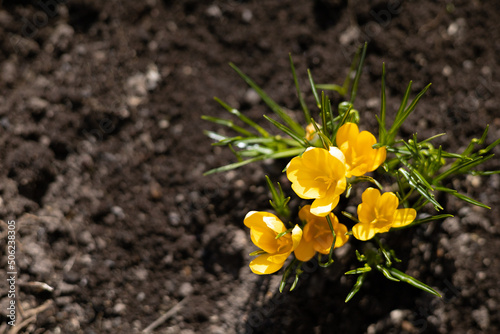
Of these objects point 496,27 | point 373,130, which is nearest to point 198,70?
point 373,130

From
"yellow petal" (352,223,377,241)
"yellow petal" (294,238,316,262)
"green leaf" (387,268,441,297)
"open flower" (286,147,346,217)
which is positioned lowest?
"green leaf" (387,268,441,297)

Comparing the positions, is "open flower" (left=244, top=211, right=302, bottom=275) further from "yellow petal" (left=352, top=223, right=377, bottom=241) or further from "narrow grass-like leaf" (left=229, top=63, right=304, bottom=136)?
"narrow grass-like leaf" (left=229, top=63, right=304, bottom=136)

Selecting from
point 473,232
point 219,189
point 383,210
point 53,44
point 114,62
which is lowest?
point 473,232

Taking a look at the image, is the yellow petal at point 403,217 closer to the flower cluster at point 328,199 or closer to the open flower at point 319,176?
the flower cluster at point 328,199

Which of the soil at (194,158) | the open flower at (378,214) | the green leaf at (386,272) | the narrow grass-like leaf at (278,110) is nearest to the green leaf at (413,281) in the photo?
the green leaf at (386,272)

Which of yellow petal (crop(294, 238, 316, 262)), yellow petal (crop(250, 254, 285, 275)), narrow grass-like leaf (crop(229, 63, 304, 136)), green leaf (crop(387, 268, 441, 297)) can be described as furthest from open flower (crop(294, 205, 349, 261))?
narrow grass-like leaf (crop(229, 63, 304, 136))

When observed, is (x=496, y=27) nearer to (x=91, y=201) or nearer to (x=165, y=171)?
(x=165, y=171)
